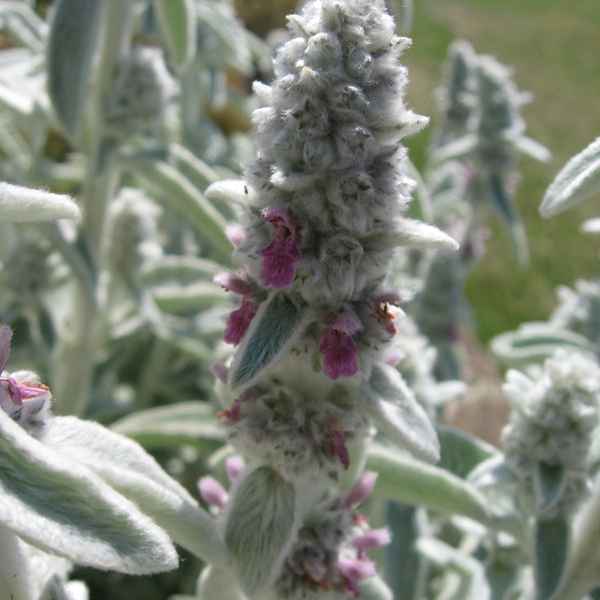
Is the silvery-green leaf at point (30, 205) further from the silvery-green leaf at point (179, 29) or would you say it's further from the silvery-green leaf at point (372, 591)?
the silvery-green leaf at point (179, 29)

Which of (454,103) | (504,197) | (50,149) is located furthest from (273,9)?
(504,197)

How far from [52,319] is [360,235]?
7.40ft

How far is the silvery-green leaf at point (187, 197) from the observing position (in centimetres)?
297

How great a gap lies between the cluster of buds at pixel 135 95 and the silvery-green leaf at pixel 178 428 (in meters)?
0.96

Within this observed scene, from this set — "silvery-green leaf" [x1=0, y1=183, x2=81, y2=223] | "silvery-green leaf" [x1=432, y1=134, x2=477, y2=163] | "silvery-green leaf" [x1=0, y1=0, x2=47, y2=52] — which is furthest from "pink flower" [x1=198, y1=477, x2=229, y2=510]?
"silvery-green leaf" [x1=432, y1=134, x2=477, y2=163]

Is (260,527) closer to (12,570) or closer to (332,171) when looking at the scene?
(12,570)

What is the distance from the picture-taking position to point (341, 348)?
1.55 meters

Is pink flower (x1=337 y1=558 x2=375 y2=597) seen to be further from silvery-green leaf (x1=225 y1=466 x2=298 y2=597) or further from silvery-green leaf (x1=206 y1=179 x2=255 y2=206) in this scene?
silvery-green leaf (x1=206 y1=179 x2=255 y2=206)

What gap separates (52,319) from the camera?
355cm

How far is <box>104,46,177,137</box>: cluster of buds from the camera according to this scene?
3.11 meters

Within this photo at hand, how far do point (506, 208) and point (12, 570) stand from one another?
9.75 feet

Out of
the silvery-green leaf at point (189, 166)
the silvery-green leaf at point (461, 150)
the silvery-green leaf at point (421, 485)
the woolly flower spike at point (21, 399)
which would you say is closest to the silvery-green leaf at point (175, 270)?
the silvery-green leaf at point (189, 166)

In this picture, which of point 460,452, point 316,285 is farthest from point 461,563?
point 316,285

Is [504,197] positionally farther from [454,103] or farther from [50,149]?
[50,149]
